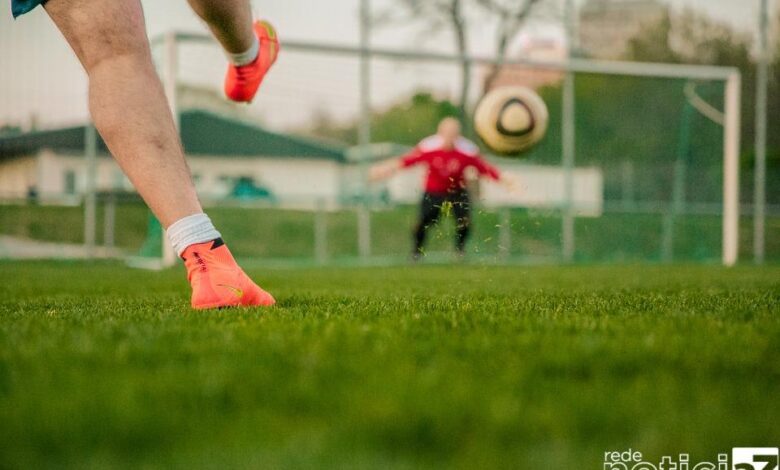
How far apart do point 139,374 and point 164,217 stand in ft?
3.26

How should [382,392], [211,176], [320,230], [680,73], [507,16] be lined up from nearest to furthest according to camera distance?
[382,392]
[211,176]
[320,230]
[680,73]
[507,16]

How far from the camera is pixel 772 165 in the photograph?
11938mm

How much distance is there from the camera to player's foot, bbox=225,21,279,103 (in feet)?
9.68

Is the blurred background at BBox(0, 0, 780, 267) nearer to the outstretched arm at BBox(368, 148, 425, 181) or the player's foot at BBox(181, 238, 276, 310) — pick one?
the outstretched arm at BBox(368, 148, 425, 181)

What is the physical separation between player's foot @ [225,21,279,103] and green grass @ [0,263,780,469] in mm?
1267

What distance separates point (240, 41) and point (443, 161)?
225 inches

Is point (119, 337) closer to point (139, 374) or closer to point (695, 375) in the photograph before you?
point (139, 374)

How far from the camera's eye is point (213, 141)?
8.87 meters

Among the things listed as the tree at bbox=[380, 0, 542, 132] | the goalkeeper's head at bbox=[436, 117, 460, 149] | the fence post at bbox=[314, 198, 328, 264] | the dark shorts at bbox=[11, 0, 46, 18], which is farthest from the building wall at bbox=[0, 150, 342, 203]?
the dark shorts at bbox=[11, 0, 46, 18]

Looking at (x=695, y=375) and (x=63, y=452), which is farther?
(x=695, y=375)

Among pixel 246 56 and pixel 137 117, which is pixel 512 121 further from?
pixel 137 117

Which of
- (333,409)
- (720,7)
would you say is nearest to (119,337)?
(333,409)

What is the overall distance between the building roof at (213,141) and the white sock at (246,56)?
19.2 feet

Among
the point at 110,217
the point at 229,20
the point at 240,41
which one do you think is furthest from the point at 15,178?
the point at 229,20
